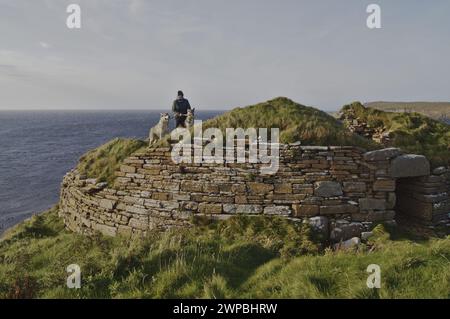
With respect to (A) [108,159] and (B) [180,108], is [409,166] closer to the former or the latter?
(B) [180,108]

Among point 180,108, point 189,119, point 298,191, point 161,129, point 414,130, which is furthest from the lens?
point 180,108

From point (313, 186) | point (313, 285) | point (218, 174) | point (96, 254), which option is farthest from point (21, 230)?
point (313, 285)

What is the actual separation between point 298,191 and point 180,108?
495 cm

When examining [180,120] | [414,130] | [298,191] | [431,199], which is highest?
[180,120]

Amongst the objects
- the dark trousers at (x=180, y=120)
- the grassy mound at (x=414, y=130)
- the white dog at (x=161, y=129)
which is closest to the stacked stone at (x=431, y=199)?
the grassy mound at (x=414, y=130)

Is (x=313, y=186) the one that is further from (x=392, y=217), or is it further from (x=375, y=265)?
(x=375, y=265)

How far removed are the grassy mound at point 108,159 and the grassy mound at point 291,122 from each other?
9.15 ft

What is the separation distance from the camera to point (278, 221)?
7828 millimetres

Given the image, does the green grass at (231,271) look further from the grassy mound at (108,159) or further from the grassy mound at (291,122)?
the grassy mound at (108,159)

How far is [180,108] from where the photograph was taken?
10.7 metres

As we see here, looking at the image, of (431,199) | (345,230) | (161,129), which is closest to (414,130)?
(431,199)
